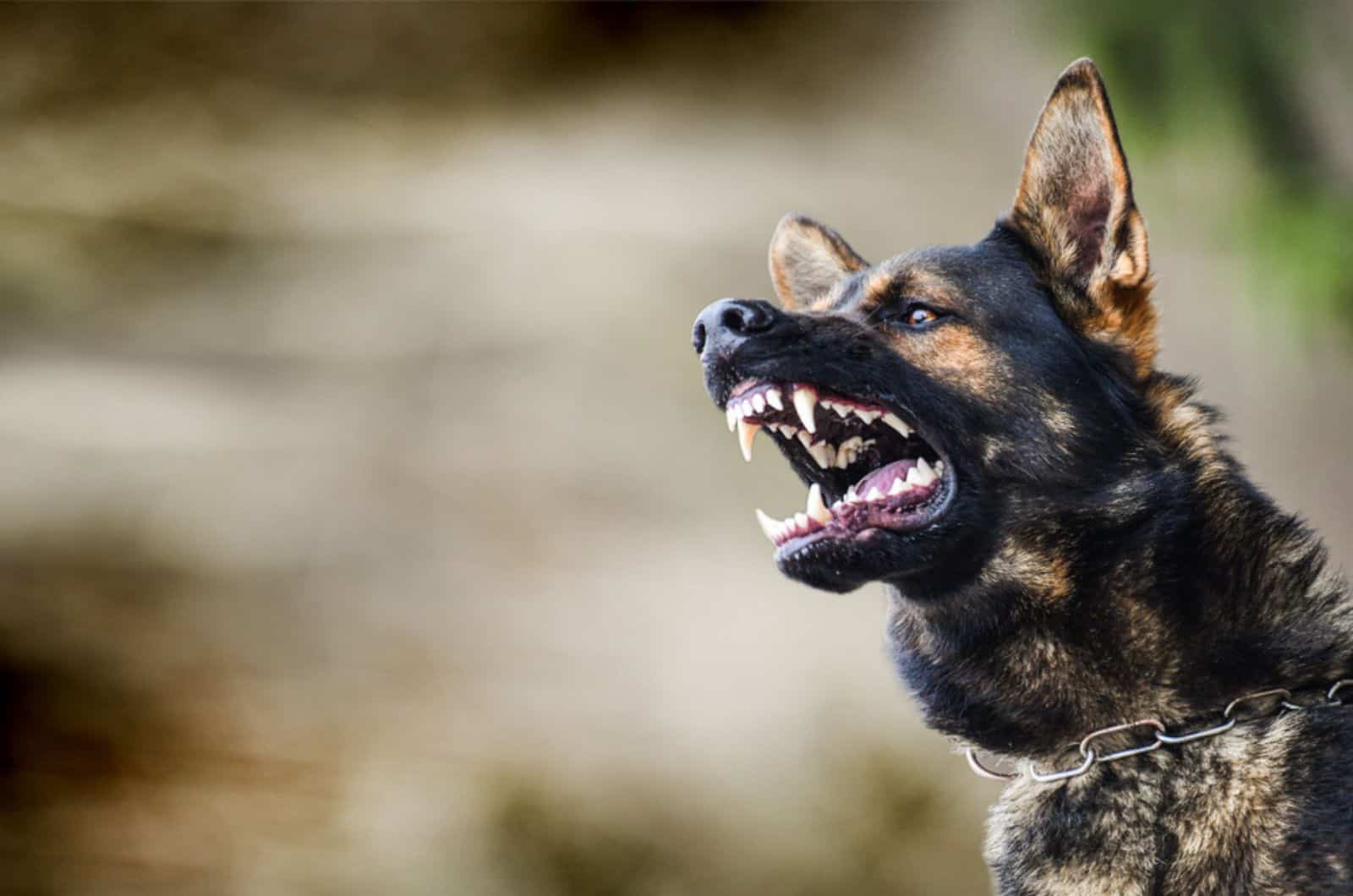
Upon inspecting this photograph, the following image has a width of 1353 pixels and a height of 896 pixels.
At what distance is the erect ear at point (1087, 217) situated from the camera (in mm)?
2057

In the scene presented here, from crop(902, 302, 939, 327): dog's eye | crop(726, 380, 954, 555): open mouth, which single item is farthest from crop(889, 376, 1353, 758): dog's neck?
crop(902, 302, 939, 327): dog's eye

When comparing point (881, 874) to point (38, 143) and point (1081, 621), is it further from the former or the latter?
point (38, 143)

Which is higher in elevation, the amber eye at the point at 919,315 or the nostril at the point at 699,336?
the nostril at the point at 699,336

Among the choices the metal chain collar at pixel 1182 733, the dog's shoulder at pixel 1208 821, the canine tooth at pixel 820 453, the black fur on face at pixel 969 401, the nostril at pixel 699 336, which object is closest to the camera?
the dog's shoulder at pixel 1208 821

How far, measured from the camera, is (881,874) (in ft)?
17.8

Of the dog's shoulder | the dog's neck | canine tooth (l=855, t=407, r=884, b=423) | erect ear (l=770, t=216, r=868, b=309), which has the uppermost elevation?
erect ear (l=770, t=216, r=868, b=309)

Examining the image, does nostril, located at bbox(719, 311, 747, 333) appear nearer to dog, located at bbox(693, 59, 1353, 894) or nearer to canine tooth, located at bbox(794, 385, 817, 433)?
dog, located at bbox(693, 59, 1353, 894)

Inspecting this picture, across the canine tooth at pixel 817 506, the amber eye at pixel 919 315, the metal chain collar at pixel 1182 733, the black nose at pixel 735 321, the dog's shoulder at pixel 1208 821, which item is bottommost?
the dog's shoulder at pixel 1208 821

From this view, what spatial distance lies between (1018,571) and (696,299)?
14.1ft

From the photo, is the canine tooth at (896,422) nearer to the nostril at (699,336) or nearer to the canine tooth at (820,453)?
the canine tooth at (820,453)

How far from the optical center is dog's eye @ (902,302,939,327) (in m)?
2.17

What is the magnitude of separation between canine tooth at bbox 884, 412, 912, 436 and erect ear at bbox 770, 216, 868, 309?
538mm

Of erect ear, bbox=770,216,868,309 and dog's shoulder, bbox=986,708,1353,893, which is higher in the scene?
erect ear, bbox=770,216,868,309

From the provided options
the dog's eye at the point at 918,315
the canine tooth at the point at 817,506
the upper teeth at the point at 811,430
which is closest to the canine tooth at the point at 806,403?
the upper teeth at the point at 811,430
